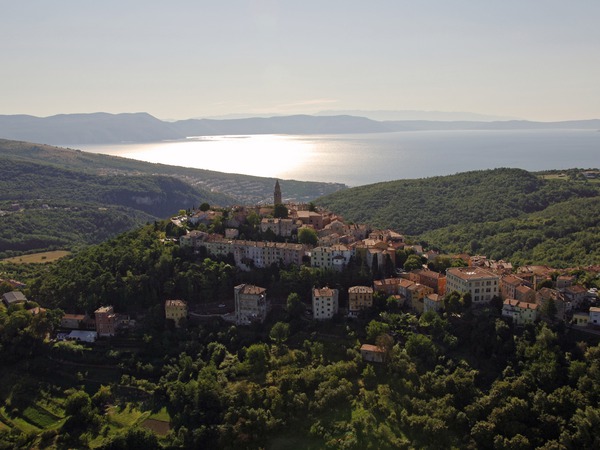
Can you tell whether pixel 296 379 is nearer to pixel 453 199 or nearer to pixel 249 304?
pixel 249 304

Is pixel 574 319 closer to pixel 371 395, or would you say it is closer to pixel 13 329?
pixel 371 395

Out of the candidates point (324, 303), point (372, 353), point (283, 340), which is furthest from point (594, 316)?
point (283, 340)

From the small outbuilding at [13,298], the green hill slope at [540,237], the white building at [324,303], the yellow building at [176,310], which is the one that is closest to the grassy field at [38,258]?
the small outbuilding at [13,298]

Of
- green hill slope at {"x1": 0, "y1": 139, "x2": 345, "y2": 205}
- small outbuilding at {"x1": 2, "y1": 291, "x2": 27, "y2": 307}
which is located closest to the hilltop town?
small outbuilding at {"x1": 2, "y1": 291, "x2": 27, "y2": 307}

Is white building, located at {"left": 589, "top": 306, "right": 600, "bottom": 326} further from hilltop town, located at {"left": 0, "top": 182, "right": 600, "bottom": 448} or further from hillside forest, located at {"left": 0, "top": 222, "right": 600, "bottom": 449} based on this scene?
hillside forest, located at {"left": 0, "top": 222, "right": 600, "bottom": 449}

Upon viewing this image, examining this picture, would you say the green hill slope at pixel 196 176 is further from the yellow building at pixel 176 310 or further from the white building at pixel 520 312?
the white building at pixel 520 312
